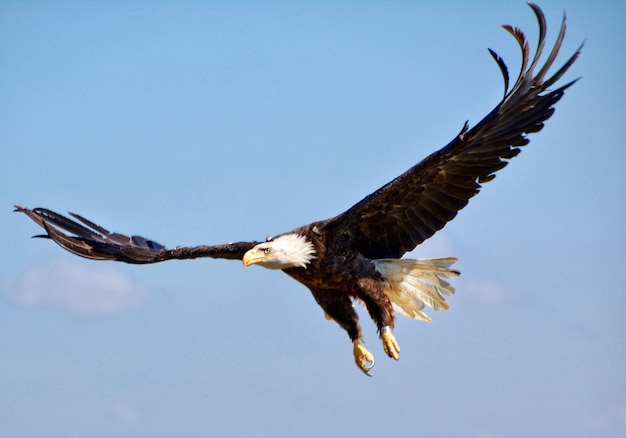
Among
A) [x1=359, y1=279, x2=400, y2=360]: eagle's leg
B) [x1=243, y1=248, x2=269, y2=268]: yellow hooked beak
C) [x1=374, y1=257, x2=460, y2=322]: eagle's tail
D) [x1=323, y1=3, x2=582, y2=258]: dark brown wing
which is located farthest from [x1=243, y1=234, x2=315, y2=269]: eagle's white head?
[x1=374, y1=257, x2=460, y2=322]: eagle's tail

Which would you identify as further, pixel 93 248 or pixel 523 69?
pixel 93 248

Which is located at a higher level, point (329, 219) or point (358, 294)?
point (329, 219)

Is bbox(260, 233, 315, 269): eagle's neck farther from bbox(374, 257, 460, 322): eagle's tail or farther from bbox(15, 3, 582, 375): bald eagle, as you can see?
bbox(374, 257, 460, 322): eagle's tail

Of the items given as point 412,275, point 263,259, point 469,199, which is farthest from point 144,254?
point 469,199

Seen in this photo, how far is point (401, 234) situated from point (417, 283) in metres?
Answer: 0.57

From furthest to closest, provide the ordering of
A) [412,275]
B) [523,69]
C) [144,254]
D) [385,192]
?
[144,254] < [412,275] < [385,192] < [523,69]

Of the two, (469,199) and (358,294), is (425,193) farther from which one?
(358,294)

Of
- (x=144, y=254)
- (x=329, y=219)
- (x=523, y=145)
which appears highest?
(x=144, y=254)

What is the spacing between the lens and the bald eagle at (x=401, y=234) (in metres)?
8.23

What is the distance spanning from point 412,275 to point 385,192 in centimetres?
106

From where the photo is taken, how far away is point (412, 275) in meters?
9.48

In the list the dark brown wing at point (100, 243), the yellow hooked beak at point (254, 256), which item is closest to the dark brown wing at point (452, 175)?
the yellow hooked beak at point (254, 256)

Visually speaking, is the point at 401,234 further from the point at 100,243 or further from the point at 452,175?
the point at 100,243

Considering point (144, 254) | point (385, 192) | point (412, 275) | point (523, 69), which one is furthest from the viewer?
point (144, 254)
